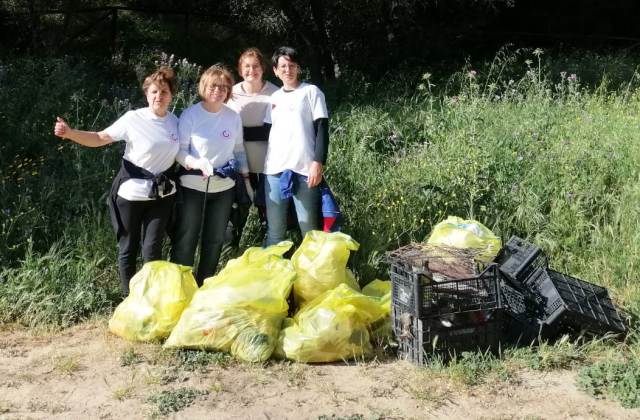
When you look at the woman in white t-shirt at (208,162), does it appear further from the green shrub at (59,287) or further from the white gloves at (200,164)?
the green shrub at (59,287)

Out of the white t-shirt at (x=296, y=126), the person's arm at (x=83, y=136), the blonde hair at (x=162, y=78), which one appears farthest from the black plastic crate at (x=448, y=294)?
the person's arm at (x=83, y=136)

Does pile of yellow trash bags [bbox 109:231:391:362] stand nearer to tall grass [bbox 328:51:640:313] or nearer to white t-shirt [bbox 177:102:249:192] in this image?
white t-shirt [bbox 177:102:249:192]

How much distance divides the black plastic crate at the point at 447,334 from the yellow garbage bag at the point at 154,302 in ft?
4.02

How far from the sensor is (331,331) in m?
3.83

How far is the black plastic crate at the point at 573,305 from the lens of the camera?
3.93m

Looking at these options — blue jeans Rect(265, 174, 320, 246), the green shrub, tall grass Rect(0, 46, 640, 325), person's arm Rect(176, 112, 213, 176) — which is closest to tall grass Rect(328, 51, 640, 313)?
tall grass Rect(0, 46, 640, 325)

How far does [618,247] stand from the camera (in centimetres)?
499

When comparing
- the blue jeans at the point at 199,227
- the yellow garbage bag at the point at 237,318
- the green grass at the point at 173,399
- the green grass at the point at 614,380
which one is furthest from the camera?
the blue jeans at the point at 199,227

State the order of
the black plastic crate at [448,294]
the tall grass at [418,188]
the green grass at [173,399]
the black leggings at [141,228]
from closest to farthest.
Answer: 1. the green grass at [173,399]
2. the black plastic crate at [448,294]
3. the black leggings at [141,228]
4. the tall grass at [418,188]

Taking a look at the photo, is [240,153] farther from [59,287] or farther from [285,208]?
[59,287]

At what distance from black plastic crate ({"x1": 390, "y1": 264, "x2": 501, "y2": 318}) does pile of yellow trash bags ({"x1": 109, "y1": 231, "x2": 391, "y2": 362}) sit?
1.06ft

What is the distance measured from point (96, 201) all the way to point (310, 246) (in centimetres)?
200

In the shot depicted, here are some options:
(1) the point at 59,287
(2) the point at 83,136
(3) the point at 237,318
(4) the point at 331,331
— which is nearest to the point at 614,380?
(4) the point at 331,331

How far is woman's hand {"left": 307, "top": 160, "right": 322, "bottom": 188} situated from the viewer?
4262 mm
